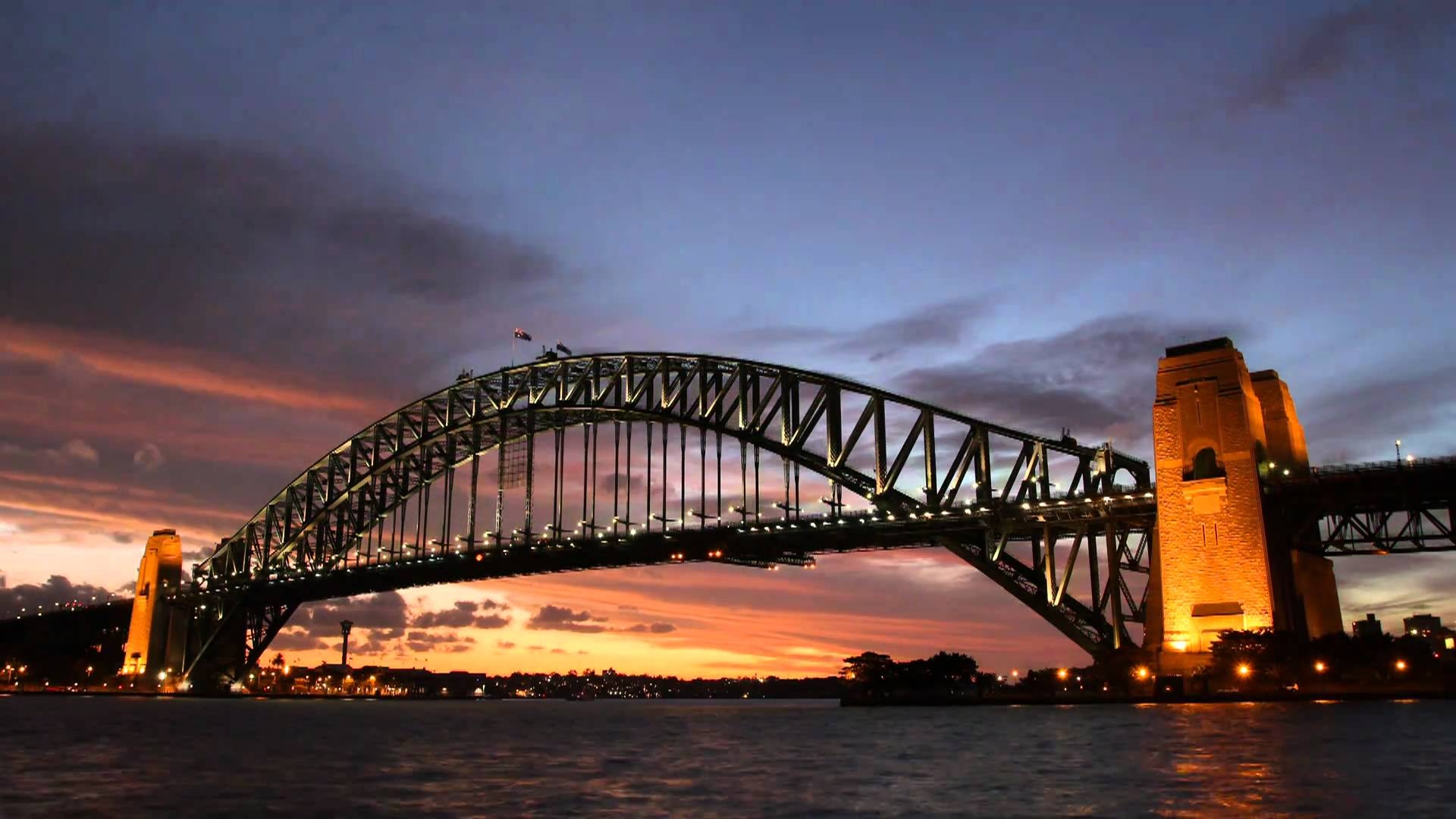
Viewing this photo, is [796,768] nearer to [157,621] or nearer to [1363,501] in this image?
[1363,501]

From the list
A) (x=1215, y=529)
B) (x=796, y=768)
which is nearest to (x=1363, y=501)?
(x=1215, y=529)

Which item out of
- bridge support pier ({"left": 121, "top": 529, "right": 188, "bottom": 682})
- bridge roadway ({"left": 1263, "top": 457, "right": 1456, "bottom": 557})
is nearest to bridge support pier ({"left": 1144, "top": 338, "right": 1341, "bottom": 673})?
bridge roadway ({"left": 1263, "top": 457, "right": 1456, "bottom": 557})

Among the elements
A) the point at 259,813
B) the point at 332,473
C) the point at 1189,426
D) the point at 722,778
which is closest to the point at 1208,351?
the point at 1189,426

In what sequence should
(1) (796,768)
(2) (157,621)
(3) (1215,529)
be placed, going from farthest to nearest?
1. (2) (157,621)
2. (3) (1215,529)
3. (1) (796,768)

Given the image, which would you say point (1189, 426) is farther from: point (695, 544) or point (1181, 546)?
point (695, 544)

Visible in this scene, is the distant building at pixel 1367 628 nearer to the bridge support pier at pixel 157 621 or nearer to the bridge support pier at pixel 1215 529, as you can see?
the bridge support pier at pixel 1215 529
